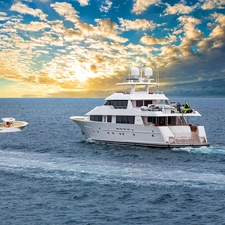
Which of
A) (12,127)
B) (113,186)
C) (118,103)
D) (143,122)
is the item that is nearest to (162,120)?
(143,122)

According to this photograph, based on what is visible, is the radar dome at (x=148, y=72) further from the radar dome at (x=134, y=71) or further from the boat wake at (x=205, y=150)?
the boat wake at (x=205, y=150)

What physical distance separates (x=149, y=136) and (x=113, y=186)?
50.7 feet

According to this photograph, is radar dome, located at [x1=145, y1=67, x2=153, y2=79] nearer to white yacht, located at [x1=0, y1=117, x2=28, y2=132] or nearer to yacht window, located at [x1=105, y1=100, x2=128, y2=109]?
yacht window, located at [x1=105, y1=100, x2=128, y2=109]

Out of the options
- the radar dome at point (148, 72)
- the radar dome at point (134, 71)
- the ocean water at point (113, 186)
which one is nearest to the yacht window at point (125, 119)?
the ocean water at point (113, 186)

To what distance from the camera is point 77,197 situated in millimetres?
23938

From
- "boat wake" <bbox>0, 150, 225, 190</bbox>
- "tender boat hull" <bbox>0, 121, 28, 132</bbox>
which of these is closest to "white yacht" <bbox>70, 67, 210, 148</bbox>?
"boat wake" <bbox>0, 150, 225, 190</bbox>

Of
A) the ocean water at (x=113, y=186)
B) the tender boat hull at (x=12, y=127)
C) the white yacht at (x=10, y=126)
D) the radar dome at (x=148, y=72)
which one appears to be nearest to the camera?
the ocean water at (x=113, y=186)

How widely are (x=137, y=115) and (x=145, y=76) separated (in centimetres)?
1017

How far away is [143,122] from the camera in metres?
41.9

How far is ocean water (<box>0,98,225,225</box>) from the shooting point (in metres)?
21.0

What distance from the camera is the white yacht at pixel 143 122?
133 feet

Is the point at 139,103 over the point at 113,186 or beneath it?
over

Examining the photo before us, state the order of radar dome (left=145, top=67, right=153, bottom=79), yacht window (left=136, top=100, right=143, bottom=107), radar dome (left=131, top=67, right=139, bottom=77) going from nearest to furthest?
1. yacht window (left=136, top=100, right=143, bottom=107)
2. radar dome (left=131, top=67, right=139, bottom=77)
3. radar dome (left=145, top=67, right=153, bottom=79)

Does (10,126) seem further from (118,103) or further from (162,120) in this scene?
(162,120)
